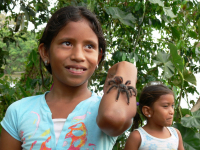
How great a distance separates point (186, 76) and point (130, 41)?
0.83 meters

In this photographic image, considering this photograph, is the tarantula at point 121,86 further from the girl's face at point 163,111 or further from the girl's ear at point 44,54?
the girl's face at point 163,111

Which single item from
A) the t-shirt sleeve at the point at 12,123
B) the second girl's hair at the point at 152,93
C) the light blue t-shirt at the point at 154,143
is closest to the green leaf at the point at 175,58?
the second girl's hair at the point at 152,93

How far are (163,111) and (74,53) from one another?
2.64ft

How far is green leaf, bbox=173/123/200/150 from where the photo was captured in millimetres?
1500

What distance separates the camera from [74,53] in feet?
2.42

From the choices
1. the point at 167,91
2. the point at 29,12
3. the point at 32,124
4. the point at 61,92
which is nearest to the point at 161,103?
the point at 167,91

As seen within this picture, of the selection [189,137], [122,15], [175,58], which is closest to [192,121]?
[189,137]

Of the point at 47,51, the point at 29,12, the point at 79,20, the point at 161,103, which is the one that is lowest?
the point at 161,103

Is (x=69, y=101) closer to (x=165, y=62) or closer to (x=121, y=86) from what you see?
(x=121, y=86)

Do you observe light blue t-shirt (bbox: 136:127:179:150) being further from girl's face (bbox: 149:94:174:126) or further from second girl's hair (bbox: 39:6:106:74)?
second girl's hair (bbox: 39:6:106:74)

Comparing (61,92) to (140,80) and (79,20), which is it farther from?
(140,80)

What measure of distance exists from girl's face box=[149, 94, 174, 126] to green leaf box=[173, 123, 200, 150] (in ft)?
0.99

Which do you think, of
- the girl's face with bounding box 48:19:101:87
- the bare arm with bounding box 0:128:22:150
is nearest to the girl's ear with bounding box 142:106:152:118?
the girl's face with bounding box 48:19:101:87

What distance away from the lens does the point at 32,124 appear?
2.45 feet
